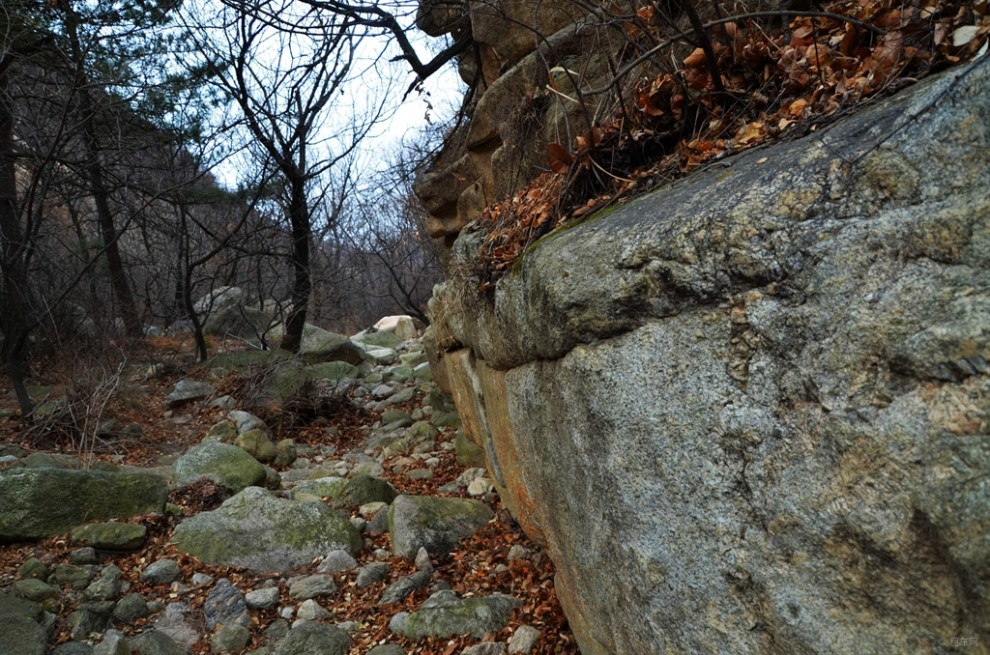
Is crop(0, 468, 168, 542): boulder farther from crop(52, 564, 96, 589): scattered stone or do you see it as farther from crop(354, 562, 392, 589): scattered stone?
crop(354, 562, 392, 589): scattered stone

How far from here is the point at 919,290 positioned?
1.51 metres

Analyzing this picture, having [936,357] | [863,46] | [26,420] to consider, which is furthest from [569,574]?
[26,420]

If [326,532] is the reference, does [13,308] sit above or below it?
above

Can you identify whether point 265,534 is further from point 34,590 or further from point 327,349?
A: point 327,349

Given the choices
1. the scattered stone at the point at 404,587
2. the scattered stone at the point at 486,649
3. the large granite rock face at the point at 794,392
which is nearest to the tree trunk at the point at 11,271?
the scattered stone at the point at 404,587

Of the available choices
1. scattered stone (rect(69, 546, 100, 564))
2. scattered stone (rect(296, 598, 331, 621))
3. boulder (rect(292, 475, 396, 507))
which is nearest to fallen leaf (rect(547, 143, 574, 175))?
scattered stone (rect(296, 598, 331, 621))

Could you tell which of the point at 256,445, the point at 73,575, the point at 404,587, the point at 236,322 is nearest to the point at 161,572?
the point at 73,575

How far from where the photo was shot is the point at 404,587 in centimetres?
389

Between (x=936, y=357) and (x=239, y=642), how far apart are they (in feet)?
11.4

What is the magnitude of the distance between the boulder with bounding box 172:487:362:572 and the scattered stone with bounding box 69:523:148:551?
230 millimetres

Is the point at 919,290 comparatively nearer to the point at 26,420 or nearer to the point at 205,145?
the point at 26,420

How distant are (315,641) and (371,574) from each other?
0.67 m

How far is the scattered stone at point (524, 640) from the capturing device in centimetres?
317

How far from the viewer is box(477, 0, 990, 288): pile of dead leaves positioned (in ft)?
6.73
